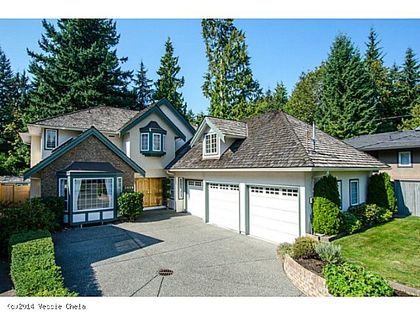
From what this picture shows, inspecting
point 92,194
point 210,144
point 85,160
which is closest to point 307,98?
point 210,144

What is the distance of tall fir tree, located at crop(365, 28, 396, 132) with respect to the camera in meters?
30.2

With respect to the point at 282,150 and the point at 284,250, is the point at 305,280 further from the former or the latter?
the point at 282,150

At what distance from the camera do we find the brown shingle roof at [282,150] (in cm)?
1017

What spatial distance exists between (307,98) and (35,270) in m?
36.8

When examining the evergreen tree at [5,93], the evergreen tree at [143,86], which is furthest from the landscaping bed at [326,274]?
the evergreen tree at [5,93]

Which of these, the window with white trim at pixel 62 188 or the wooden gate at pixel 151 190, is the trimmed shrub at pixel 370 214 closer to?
the wooden gate at pixel 151 190

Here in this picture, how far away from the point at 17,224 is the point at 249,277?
28.3 ft

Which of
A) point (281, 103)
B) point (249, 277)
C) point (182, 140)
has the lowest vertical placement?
point (249, 277)

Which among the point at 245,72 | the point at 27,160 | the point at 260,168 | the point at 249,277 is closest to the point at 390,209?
the point at 260,168

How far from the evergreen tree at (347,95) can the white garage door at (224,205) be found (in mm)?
20022
